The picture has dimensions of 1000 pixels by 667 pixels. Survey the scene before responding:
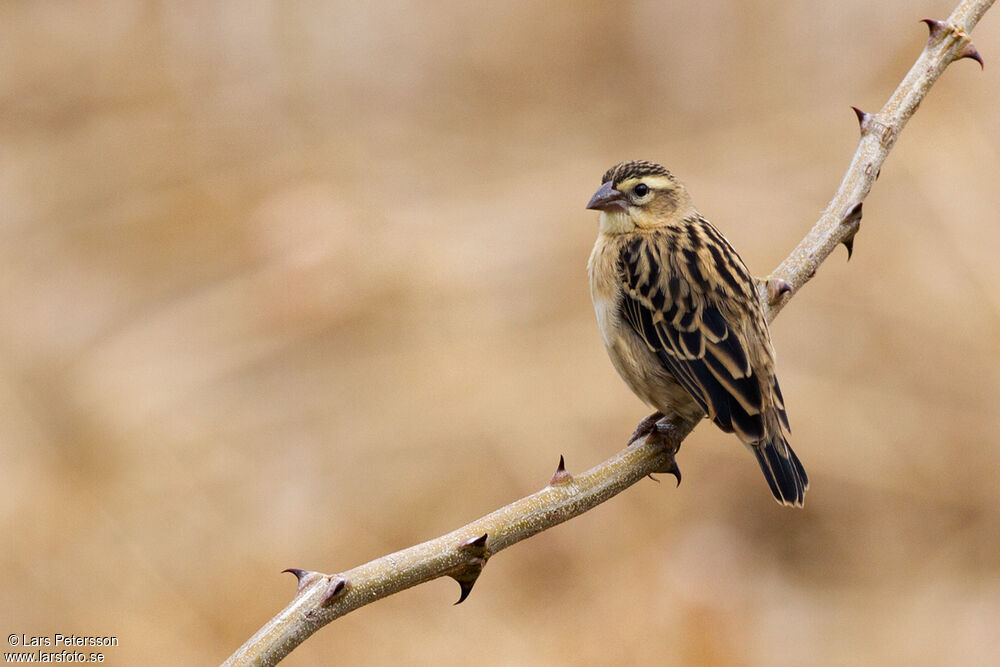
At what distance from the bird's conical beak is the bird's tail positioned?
133 centimetres

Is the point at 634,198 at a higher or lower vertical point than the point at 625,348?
higher

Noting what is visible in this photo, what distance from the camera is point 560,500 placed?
146 inches

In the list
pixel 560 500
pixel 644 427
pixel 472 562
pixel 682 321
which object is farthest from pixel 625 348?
pixel 472 562

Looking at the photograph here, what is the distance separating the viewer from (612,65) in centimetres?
1348

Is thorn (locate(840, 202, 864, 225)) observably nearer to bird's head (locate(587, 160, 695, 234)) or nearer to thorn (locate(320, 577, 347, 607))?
bird's head (locate(587, 160, 695, 234))

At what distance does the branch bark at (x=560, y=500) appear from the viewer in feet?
10.8

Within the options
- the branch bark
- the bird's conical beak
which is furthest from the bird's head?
the branch bark

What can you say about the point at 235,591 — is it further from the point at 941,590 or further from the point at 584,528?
the point at 941,590

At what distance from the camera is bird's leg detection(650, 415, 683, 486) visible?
13.9ft

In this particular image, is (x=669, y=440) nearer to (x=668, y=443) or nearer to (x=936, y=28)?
(x=668, y=443)

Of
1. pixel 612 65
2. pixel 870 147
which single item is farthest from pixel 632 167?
pixel 612 65

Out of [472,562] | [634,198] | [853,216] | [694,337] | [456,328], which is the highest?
[456,328]

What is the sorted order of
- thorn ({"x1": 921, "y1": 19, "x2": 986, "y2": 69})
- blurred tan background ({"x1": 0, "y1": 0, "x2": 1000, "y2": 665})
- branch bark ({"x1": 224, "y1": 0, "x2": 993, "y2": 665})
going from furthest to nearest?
1. blurred tan background ({"x1": 0, "y1": 0, "x2": 1000, "y2": 665})
2. thorn ({"x1": 921, "y1": 19, "x2": 986, "y2": 69})
3. branch bark ({"x1": 224, "y1": 0, "x2": 993, "y2": 665})

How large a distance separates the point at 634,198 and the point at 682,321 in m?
0.74
